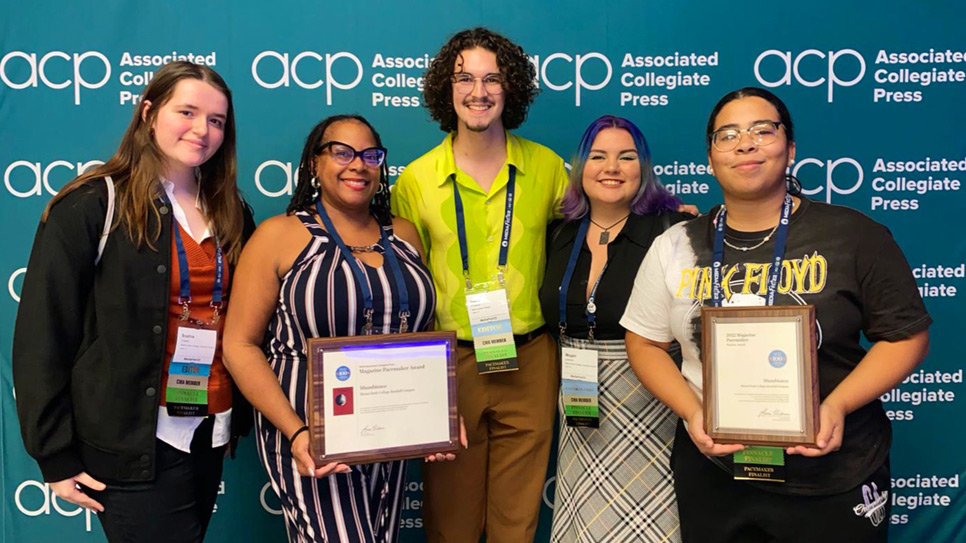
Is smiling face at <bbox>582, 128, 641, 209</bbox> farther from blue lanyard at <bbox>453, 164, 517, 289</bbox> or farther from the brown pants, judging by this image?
the brown pants

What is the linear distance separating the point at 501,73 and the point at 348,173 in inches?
31.7

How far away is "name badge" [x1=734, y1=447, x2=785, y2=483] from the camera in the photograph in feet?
5.92

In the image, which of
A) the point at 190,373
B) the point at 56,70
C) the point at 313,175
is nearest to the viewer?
the point at 190,373

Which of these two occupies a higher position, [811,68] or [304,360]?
[811,68]

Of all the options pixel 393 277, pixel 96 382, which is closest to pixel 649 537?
pixel 393 277

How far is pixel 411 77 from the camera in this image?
3.26 m

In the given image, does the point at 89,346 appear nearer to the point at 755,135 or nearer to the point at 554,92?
the point at 755,135

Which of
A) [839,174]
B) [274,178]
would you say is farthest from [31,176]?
[839,174]

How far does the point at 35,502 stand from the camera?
3.35 meters

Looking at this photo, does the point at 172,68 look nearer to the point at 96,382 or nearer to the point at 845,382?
the point at 96,382

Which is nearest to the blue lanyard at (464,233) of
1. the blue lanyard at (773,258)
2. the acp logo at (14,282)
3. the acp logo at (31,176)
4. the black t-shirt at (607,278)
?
the black t-shirt at (607,278)

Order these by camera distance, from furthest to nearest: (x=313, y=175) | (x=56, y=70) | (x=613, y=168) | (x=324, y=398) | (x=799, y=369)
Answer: (x=56, y=70) < (x=613, y=168) < (x=313, y=175) < (x=324, y=398) < (x=799, y=369)

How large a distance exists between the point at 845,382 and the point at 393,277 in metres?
1.32

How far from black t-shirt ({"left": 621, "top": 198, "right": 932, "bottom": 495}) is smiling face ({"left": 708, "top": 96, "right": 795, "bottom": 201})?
11 centimetres
